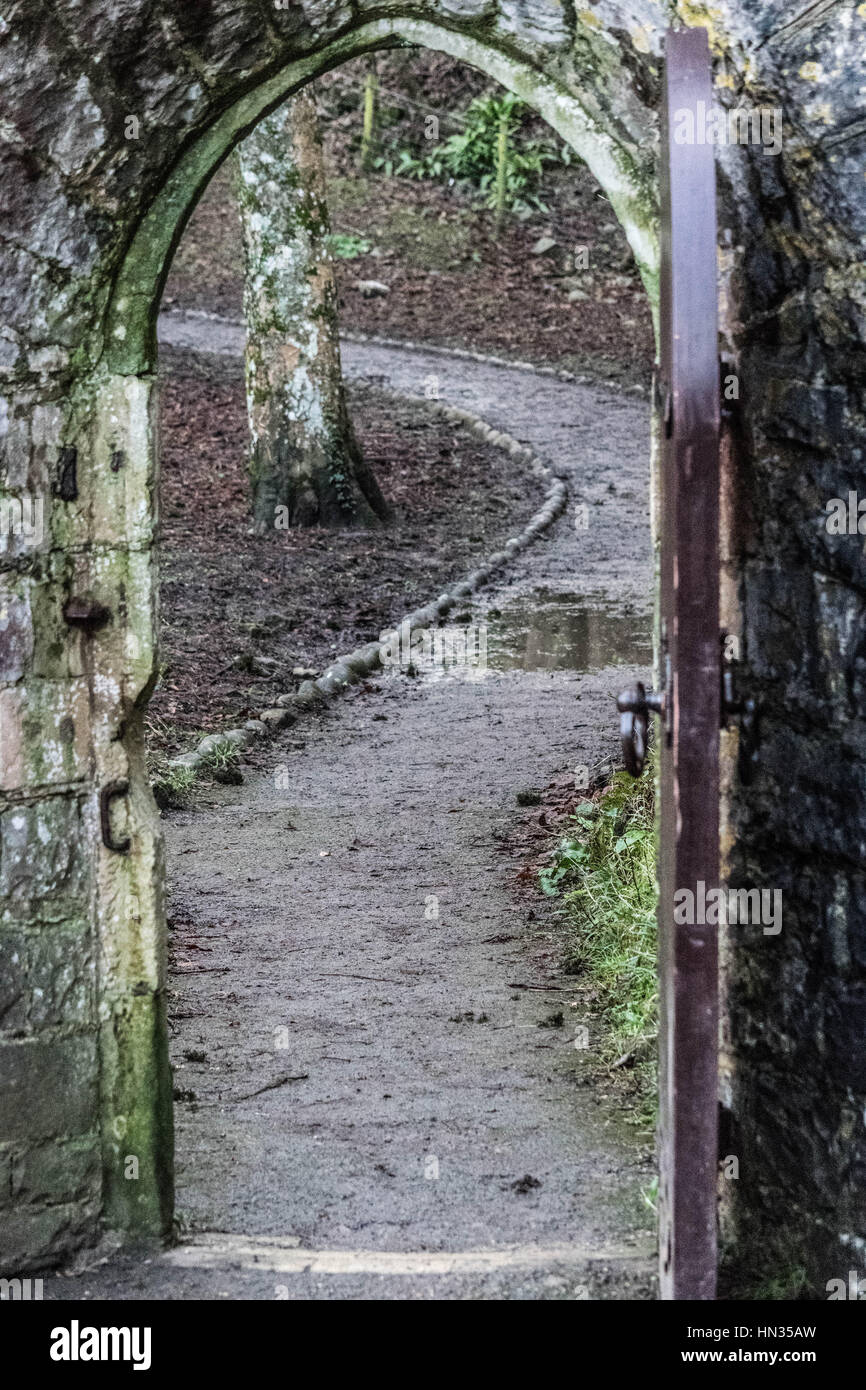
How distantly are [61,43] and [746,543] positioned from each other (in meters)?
1.73

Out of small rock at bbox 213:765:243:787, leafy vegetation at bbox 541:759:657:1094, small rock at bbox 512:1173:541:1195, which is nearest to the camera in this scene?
small rock at bbox 512:1173:541:1195

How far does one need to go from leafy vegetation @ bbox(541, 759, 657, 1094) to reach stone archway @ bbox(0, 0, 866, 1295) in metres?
1.42

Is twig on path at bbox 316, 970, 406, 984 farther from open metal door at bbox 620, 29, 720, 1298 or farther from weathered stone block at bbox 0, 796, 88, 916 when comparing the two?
open metal door at bbox 620, 29, 720, 1298

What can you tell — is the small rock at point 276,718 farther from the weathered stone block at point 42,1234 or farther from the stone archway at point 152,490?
the weathered stone block at point 42,1234

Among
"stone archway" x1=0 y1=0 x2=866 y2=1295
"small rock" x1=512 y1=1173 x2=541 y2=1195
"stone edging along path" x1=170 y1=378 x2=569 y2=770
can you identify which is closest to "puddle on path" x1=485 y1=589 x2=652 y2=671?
"stone edging along path" x1=170 y1=378 x2=569 y2=770

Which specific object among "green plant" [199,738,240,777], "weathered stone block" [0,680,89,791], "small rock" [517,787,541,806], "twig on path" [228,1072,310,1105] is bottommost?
"twig on path" [228,1072,310,1105]

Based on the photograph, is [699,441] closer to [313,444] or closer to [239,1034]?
[239,1034]

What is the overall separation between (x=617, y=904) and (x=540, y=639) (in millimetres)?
4293

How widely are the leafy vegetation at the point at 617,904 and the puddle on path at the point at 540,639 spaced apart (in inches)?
105

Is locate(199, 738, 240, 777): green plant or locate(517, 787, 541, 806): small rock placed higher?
locate(199, 738, 240, 777): green plant

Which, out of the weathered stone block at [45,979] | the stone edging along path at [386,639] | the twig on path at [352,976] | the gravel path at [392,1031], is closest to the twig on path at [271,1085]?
the gravel path at [392,1031]

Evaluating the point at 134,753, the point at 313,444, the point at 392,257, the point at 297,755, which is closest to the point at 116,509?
the point at 134,753

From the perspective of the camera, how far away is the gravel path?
3.70m

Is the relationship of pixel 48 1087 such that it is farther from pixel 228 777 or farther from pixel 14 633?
pixel 228 777
